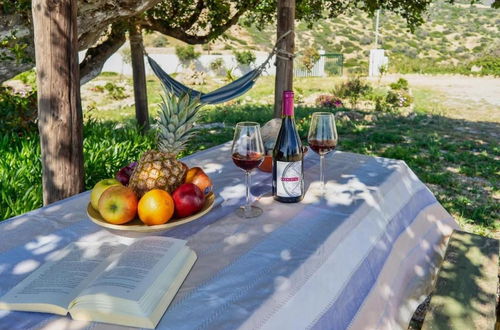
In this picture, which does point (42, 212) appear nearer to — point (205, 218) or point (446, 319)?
point (205, 218)

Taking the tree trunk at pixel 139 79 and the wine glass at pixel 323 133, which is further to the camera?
the tree trunk at pixel 139 79

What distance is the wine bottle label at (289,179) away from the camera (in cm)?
158

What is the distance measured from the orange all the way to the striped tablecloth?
0.09 metres

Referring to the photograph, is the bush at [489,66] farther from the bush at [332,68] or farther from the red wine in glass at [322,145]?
the red wine in glass at [322,145]

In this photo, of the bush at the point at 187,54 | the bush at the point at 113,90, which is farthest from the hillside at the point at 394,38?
the bush at the point at 113,90

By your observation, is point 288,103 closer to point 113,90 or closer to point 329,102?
point 329,102

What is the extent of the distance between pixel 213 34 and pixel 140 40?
1093 mm

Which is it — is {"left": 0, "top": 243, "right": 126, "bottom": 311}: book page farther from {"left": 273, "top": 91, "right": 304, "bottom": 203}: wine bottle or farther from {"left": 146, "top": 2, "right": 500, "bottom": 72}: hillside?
{"left": 146, "top": 2, "right": 500, "bottom": 72}: hillside

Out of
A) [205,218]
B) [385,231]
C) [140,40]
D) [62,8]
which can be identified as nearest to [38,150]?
[62,8]

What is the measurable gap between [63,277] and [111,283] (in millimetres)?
174

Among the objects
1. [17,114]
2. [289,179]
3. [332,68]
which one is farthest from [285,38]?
[332,68]

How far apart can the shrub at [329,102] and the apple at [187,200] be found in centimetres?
982

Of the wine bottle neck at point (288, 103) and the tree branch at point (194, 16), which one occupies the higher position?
the tree branch at point (194, 16)

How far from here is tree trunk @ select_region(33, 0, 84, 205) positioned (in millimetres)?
2541
